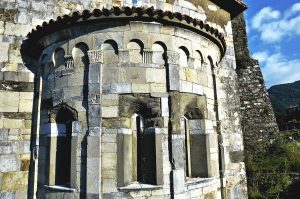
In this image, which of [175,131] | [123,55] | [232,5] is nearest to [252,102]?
[232,5]

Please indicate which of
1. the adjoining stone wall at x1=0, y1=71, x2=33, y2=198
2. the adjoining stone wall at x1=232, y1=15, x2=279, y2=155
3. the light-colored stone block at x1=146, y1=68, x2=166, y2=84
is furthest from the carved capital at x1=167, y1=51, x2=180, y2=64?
the adjoining stone wall at x1=232, y1=15, x2=279, y2=155

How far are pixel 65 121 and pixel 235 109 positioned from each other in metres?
5.04

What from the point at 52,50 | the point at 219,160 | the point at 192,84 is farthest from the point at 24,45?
the point at 219,160

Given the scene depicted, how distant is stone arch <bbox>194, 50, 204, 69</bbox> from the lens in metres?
5.43

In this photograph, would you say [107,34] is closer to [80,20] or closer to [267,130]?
[80,20]

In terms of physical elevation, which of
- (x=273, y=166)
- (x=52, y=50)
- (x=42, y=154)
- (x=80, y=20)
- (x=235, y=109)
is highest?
(x=80, y=20)

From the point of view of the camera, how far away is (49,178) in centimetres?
494

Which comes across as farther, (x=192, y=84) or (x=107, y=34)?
(x=192, y=84)

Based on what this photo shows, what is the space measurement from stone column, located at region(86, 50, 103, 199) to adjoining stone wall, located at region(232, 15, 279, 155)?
24.7 feet

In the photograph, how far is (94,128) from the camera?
15.0 feet

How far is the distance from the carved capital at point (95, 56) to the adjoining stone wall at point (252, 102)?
7719 millimetres

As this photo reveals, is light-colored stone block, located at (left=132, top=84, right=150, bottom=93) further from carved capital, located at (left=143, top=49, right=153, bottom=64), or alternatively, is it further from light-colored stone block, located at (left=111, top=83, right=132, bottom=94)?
carved capital, located at (left=143, top=49, right=153, bottom=64)

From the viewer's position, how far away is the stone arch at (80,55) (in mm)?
4895

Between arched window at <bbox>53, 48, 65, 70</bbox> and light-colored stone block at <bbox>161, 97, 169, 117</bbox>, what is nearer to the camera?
light-colored stone block at <bbox>161, 97, 169, 117</bbox>
